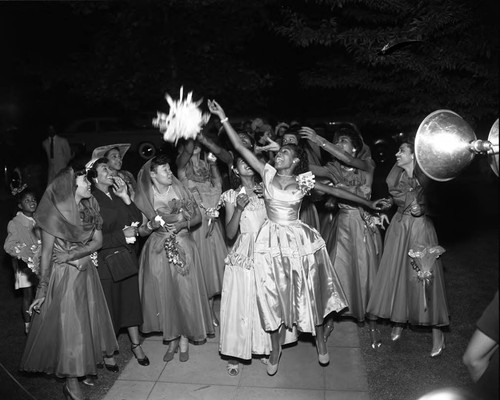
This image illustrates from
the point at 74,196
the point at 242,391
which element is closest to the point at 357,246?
the point at 242,391

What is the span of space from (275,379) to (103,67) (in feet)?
34.0

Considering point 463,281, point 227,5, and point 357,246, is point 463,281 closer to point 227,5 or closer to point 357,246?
point 357,246

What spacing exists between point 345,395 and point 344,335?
53.1 inches

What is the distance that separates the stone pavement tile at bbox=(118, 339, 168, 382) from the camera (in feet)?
19.5

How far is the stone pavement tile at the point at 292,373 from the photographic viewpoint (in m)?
5.70

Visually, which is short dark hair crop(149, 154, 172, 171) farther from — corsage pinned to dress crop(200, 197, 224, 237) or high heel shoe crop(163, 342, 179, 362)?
high heel shoe crop(163, 342, 179, 362)

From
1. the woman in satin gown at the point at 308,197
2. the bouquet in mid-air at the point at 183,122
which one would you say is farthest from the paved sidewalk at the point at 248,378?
the bouquet in mid-air at the point at 183,122

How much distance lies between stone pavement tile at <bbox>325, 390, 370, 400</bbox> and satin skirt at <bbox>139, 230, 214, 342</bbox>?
4.95ft

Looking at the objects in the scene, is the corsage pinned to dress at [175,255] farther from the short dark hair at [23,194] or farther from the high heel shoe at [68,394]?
the short dark hair at [23,194]

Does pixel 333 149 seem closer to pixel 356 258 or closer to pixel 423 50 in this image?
pixel 356 258

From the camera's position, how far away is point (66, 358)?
522cm

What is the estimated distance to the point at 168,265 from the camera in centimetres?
616

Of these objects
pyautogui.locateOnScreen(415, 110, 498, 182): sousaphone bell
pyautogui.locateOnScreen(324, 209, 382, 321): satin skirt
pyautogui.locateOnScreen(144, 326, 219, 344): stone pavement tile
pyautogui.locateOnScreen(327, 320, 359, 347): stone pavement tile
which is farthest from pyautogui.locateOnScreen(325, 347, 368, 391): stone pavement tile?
pyautogui.locateOnScreen(415, 110, 498, 182): sousaphone bell

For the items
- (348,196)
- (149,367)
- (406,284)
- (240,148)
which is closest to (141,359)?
(149,367)
